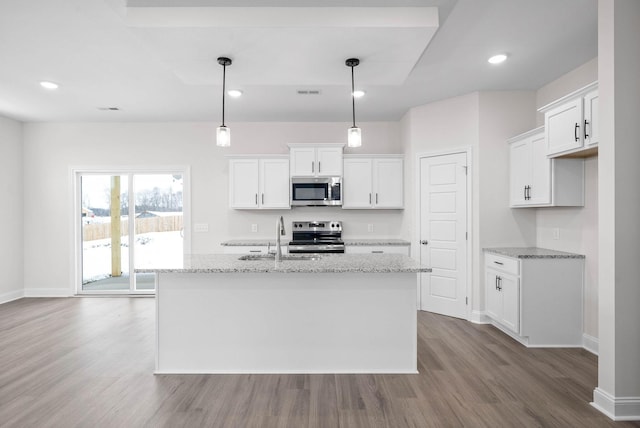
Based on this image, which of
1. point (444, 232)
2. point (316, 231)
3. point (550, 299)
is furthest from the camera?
point (316, 231)

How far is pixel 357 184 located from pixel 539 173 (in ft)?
7.58

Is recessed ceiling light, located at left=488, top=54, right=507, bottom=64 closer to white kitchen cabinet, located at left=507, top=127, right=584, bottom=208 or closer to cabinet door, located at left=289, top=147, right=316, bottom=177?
white kitchen cabinet, located at left=507, top=127, right=584, bottom=208

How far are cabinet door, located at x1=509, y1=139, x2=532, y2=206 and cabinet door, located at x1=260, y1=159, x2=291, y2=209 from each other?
9.59ft

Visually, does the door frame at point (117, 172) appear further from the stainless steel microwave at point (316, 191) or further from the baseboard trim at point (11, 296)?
the stainless steel microwave at point (316, 191)

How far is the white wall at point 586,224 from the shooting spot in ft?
10.6

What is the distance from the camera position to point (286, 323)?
282 cm

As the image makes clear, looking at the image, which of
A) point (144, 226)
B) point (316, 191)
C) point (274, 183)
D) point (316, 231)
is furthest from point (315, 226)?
point (144, 226)

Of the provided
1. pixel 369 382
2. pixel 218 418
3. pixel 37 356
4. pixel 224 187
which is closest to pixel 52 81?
pixel 224 187

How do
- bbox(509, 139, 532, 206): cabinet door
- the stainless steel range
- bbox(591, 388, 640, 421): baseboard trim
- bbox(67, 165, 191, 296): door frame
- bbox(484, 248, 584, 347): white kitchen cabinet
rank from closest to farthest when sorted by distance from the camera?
bbox(591, 388, 640, 421): baseboard trim < bbox(484, 248, 584, 347): white kitchen cabinet < bbox(509, 139, 532, 206): cabinet door < the stainless steel range < bbox(67, 165, 191, 296): door frame

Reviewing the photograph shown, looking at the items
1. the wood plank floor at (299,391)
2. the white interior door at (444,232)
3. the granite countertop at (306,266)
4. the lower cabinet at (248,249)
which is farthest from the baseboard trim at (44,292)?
the white interior door at (444,232)

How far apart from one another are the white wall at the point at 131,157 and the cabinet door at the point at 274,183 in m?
0.39

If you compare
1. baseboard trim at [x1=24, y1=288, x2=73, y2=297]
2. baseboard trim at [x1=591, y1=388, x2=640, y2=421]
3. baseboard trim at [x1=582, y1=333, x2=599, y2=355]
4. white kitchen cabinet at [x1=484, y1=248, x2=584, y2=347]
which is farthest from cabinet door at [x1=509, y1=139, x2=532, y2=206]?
baseboard trim at [x1=24, y1=288, x2=73, y2=297]

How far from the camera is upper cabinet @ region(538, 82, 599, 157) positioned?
9.16ft

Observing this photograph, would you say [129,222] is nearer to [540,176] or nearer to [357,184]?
[357,184]
